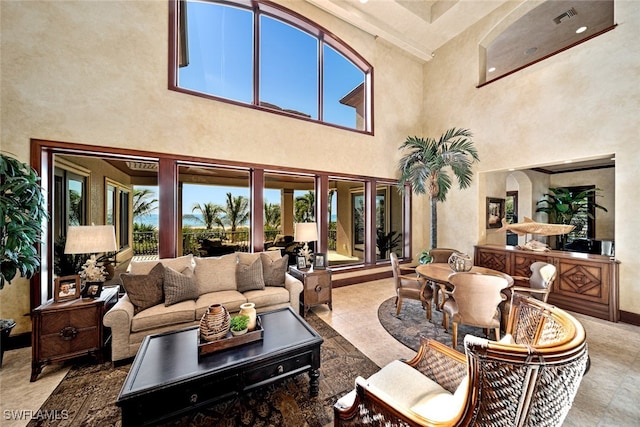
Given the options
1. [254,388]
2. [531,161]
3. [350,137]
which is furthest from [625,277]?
[254,388]

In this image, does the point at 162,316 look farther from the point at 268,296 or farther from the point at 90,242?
the point at 268,296

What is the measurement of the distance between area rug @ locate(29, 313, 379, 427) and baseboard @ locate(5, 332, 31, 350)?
1.14m

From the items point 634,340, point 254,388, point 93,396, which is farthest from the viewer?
point 634,340

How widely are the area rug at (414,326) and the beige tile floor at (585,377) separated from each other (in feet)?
0.44

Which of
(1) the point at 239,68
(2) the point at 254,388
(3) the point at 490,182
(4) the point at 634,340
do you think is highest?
(1) the point at 239,68

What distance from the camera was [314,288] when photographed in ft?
12.5

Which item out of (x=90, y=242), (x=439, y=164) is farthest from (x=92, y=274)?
(x=439, y=164)

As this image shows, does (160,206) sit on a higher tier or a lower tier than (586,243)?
higher

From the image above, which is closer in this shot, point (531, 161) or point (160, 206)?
point (160, 206)

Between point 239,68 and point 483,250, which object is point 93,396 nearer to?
point 239,68

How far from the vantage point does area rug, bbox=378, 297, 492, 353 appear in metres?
3.02

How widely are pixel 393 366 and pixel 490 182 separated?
5910 millimetres

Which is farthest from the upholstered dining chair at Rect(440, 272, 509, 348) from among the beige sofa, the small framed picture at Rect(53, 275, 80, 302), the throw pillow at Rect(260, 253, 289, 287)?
the small framed picture at Rect(53, 275, 80, 302)

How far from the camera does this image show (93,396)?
207 centimetres
